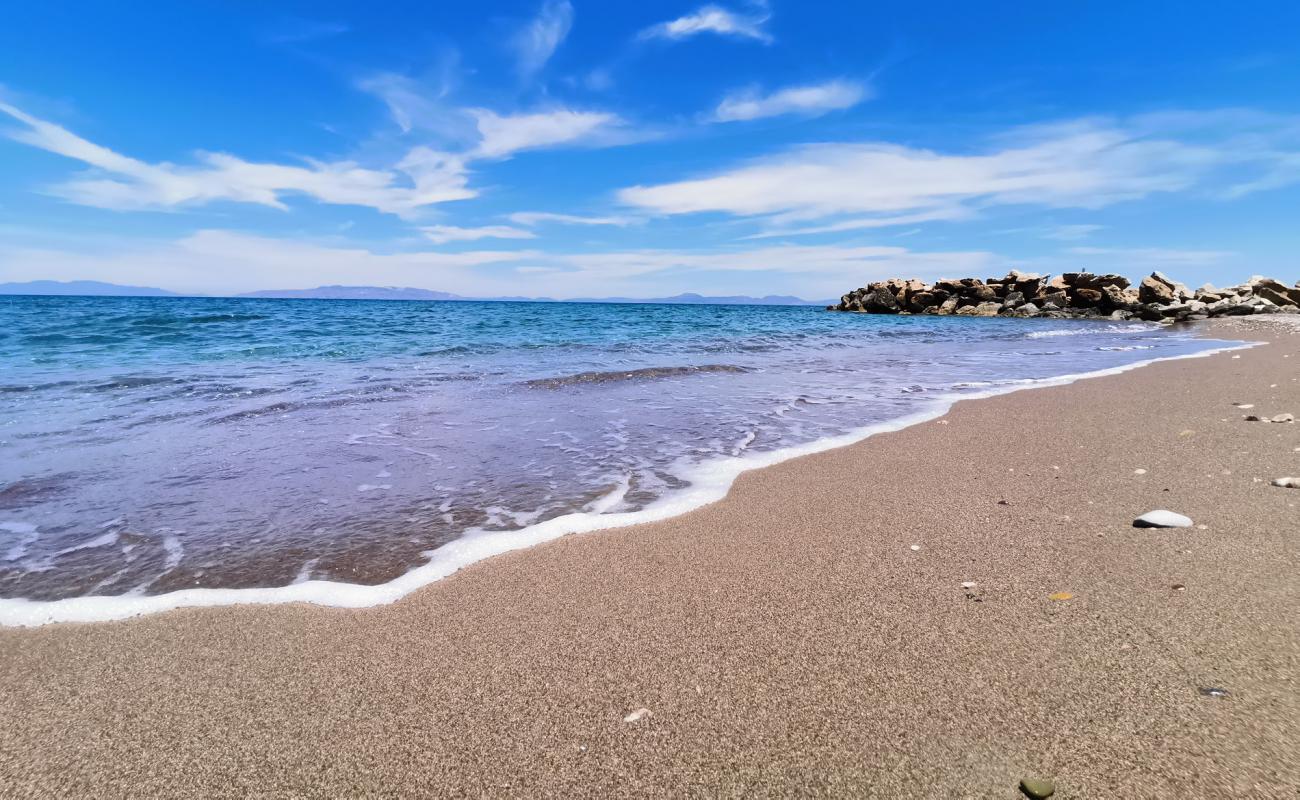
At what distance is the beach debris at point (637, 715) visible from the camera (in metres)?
1.85

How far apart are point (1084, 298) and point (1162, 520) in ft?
147

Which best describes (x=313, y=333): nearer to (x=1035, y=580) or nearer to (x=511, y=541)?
(x=511, y=541)

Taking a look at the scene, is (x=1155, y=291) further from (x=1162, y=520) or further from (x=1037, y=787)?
(x=1037, y=787)

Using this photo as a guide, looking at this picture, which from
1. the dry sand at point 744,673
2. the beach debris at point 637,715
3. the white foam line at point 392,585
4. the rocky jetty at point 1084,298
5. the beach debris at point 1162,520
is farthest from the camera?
the rocky jetty at point 1084,298

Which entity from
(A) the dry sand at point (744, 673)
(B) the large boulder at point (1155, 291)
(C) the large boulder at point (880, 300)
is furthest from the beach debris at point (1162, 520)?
(C) the large boulder at point (880, 300)

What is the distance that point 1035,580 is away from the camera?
8.61 feet

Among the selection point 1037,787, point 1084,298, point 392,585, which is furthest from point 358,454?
point 1084,298

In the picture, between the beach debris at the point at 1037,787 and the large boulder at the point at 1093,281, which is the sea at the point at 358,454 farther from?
the large boulder at the point at 1093,281

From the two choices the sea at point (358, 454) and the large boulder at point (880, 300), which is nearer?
the sea at point (358, 454)

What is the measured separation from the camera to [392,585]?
9.57ft

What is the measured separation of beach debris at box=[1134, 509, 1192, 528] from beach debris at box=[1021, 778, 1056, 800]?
7.67 ft

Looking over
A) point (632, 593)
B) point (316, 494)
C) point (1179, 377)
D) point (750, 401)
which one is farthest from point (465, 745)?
point (1179, 377)

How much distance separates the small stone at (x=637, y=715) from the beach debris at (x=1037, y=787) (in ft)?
3.42

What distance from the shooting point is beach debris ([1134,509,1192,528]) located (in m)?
3.10
